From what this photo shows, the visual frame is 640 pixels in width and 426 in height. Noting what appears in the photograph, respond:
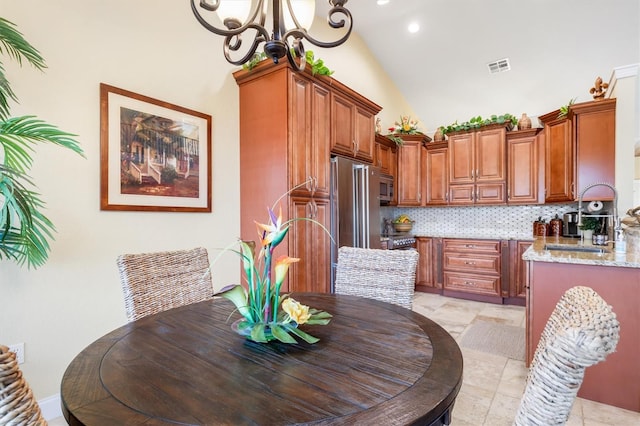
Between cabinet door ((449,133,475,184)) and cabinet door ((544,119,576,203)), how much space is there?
878 mm

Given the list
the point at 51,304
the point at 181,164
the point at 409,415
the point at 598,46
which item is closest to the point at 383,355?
the point at 409,415

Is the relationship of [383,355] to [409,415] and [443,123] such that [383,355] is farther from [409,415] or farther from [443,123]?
[443,123]

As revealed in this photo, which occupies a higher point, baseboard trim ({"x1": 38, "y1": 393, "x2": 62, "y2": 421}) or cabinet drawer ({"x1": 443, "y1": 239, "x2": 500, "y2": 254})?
cabinet drawer ({"x1": 443, "y1": 239, "x2": 500, "y2": 254})

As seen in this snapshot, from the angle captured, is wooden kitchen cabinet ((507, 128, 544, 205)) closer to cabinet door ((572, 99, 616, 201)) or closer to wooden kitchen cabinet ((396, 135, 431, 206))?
cabinet door ((572, 99, 616, 201))

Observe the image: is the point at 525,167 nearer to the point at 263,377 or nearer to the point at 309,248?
the point at 309,248

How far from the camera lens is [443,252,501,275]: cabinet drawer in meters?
4.25

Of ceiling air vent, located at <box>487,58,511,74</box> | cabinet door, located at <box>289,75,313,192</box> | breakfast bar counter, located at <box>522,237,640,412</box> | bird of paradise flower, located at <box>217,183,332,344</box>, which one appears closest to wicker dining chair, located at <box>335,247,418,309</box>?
bird of paradise flower, located at <box>217,183,332,344</box>

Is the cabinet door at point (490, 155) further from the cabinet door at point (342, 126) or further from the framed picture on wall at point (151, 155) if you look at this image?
the framed picture on wall at point (151, 155)

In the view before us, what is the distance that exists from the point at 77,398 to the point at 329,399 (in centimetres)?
57

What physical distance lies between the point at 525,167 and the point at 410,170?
59.5 inches

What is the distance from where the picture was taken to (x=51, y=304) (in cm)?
187

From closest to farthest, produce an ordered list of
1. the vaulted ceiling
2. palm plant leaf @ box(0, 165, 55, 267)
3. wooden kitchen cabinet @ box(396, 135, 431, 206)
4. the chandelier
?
palm plant leaf @ box(0, 165, 55, 267), the chandelier, the vaulted ceiling, wooden kitchen cabinet @ box(396, 135, 431, 206)

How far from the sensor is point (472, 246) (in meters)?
4.40

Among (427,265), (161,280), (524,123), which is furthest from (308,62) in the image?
(427,265)
